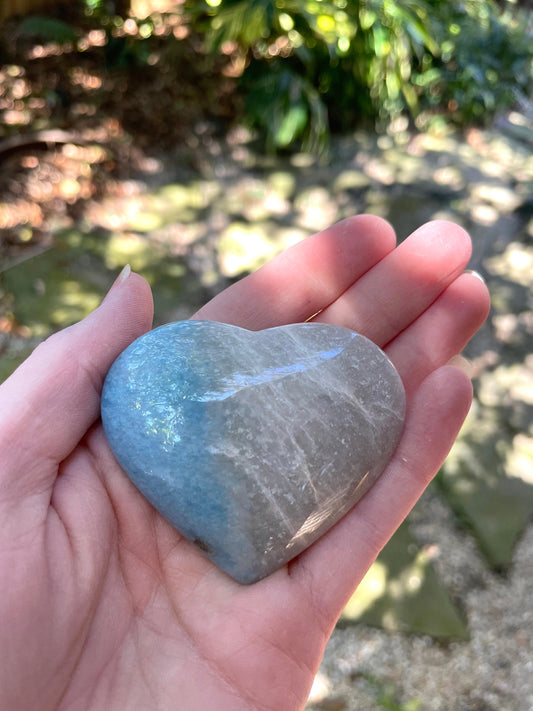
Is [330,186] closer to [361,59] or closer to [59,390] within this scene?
[361,59]

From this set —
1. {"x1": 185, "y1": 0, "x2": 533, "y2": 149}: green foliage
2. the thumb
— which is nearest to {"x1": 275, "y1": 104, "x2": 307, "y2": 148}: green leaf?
{"x1": 185, "y1": 0, "x2": 533, "y2": 149}: green foliage

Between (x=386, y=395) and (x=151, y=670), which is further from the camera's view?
(x=386, y=395)

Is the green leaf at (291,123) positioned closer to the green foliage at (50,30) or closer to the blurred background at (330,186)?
the blurred background at (330,186)

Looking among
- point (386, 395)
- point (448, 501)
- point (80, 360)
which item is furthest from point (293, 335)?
point (448, 501)

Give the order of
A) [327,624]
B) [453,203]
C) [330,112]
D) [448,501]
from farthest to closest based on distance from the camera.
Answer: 1. [330,112]
2. [453,203]
3. [448,501]
4. [327,624]

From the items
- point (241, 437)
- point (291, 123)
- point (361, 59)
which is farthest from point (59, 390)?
point (361, 59)

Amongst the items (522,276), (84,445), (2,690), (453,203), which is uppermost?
(84,445)

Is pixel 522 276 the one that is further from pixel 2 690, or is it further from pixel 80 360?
pixel 2 690
